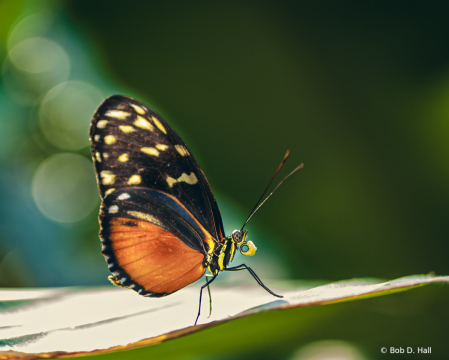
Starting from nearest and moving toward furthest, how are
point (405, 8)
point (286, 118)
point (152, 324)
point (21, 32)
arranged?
point (152, 324) < point (405, 8) < point (286, 118) < point (21, 32)

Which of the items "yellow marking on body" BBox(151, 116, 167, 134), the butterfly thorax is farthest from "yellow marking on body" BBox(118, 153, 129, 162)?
the butterfly thorax

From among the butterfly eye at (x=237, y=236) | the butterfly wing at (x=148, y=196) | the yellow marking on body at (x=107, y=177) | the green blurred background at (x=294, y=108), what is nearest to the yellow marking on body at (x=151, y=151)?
the butterfly wing at (x=148, y=196)

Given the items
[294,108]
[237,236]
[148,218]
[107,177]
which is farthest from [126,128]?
[294,108]

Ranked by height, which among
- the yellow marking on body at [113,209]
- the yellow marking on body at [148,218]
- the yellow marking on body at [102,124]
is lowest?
the yellow marking on body at [148,218]

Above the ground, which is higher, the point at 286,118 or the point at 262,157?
the point at 286,118

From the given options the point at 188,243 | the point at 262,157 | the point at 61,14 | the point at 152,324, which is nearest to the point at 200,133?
the point at 262,157

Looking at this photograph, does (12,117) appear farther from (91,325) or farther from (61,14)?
(91,325)

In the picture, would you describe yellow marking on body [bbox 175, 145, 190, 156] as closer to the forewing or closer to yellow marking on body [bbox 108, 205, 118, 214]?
the forewing

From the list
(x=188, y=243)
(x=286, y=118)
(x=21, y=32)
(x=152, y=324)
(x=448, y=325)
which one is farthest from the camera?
(x=21, y=32)

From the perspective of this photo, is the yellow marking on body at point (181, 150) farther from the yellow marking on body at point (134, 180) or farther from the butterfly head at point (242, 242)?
the butterfly head at point (242, 242)
